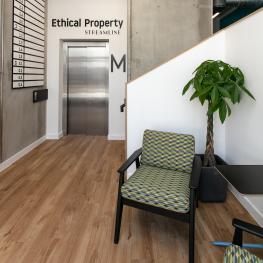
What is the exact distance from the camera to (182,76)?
3803 mm

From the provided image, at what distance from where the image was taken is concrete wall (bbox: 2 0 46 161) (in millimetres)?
4598

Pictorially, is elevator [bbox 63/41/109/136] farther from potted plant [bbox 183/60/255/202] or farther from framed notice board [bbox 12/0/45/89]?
potted plant [bbox 183/60/255/202]

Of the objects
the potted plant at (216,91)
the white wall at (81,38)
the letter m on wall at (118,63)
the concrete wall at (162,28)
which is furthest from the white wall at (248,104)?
the white wall at (81,38)

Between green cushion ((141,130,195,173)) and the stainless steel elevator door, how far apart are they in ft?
13.0

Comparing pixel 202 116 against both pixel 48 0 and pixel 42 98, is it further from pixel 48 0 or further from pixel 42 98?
pixel 48 0

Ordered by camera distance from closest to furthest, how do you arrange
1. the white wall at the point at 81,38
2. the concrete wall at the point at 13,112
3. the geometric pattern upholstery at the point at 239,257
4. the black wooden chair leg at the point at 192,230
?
the geometric pattern upholstery at the point at 239,257 → the black wooden chair leg at the point at 192,230 → the concrete wall at the point at 13,112 → the white wall at the point at 81,38

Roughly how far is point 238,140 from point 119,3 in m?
4.37

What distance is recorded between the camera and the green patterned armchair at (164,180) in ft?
7.83

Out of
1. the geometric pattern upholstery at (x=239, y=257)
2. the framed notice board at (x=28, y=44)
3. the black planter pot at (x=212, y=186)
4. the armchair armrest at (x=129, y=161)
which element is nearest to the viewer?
the geometric pattern upholstery at (x=239, y=257)

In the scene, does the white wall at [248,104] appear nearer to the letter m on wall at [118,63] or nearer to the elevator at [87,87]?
the letter m on wall at [118,63]

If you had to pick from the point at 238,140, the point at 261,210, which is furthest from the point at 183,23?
the point at 261,210

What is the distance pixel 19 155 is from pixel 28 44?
2.04 meters

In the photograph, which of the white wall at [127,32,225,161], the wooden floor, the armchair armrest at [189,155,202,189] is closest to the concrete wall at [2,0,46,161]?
the wooden floor

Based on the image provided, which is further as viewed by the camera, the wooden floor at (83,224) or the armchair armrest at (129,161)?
the armchair armrest at (129,161)
